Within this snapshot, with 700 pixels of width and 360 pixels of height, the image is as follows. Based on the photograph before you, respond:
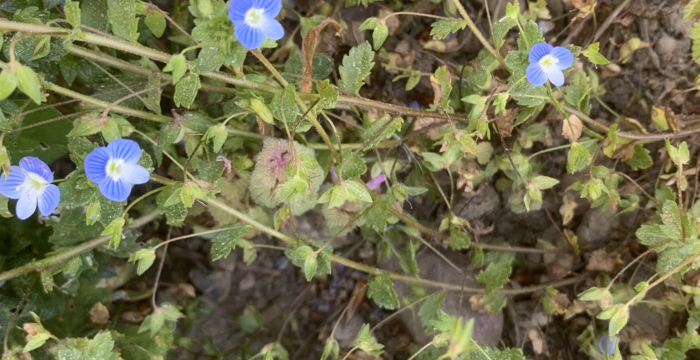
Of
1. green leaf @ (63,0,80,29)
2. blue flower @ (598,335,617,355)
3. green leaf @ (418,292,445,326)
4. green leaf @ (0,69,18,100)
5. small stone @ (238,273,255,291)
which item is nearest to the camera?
green leaf @ (0,69,18,100)

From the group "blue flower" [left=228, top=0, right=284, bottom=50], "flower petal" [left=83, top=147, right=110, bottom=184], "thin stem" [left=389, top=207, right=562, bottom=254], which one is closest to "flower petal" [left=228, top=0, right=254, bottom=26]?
"blue flower" [left=228, top=0, right=284, bottom=50]

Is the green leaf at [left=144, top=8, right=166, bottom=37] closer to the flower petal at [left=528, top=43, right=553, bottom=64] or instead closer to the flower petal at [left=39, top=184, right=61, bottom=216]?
the flower petal at [left=39, top=184, right=61, bottom=216]

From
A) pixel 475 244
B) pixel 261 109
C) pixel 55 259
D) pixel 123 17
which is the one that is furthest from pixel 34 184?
pixel 475 244

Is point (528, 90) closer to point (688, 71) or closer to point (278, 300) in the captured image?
point (688, 71)

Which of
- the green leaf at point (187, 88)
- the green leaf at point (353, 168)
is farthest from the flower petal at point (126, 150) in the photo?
the green leaf at point (353, 168)

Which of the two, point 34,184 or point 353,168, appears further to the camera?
point 353,168

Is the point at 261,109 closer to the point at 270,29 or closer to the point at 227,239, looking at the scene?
the point at 270,29
